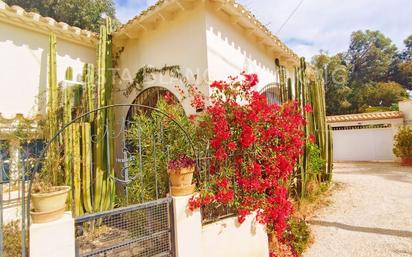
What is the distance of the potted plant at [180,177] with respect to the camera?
377cm

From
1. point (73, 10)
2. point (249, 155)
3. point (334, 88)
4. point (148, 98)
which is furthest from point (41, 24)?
point (334, 88)

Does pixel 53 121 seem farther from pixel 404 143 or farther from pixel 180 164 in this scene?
pixel 404 143

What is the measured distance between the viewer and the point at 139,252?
3479mm

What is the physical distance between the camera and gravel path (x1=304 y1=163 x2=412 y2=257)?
5035 mm

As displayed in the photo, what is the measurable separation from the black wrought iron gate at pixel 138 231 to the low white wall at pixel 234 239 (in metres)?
0.69

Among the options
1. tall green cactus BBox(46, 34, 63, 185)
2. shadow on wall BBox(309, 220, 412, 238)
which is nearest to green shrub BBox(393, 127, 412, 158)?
shadow on wall BBox(309, 220, 412, 238)

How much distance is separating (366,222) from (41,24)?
9.79 m

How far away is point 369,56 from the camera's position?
Answer: 102 ft

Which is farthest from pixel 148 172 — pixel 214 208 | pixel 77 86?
pixel 77 86

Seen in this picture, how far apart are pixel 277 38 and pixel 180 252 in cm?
744

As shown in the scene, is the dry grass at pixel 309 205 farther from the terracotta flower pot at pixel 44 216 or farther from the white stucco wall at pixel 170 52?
the terracotta flower pot at pixel 44 216

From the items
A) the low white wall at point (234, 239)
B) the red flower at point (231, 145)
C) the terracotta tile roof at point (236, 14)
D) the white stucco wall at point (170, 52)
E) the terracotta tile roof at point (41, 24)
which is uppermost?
the terracotta tile roof at point (236, 14)

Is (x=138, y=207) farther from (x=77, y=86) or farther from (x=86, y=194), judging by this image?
(x=77, y=86)

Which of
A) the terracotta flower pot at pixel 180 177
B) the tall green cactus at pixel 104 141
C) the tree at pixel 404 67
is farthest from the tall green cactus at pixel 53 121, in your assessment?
the tree at pixel 404 67
